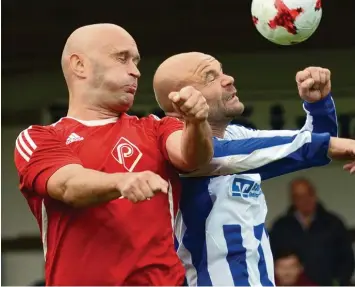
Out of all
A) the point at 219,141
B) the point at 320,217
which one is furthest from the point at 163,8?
the point at 219,141

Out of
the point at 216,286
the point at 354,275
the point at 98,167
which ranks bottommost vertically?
the point at 354,275

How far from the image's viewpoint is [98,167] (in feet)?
15.5

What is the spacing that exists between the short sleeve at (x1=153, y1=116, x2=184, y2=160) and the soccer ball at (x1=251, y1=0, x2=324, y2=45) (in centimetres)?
85

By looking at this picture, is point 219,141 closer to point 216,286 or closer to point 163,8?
point 216,286

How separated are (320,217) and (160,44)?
1898mm

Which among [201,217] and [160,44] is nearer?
[201,217]

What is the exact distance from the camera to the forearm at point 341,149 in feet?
15.8

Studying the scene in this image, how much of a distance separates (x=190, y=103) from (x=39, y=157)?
2.20 feet

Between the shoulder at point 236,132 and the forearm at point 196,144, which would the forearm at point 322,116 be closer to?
the shoulder at point 236,132

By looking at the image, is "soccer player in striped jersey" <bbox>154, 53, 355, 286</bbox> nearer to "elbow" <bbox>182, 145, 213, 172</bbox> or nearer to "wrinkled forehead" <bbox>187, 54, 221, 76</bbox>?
"wrinkled forehead" <bbox>187, 54, 221, 76</bbox>

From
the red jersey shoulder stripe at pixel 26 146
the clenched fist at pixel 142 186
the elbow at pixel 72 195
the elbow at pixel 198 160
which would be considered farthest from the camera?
the red jersey shoulder stripe at pixel 26 146

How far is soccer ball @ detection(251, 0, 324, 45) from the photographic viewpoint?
550 centimetres

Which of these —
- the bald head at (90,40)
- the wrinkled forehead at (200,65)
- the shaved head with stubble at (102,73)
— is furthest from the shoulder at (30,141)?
the wrinkled forehead at (200,65)

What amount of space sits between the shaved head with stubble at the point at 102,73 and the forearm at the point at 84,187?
0.46 m
